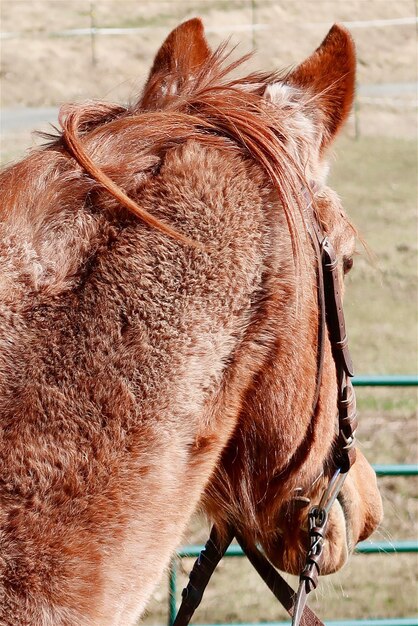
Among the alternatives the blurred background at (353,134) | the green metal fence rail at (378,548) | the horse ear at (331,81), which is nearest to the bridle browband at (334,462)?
the horse ear at (331,81)

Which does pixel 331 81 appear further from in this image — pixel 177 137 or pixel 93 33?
pixel 93 33

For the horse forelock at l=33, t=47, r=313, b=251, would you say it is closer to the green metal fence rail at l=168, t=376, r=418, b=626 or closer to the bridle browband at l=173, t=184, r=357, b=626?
the bridle browband at l=173, t=184, r=357, b=626

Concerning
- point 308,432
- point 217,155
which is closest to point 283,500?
point 308,432

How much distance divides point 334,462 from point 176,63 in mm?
1026

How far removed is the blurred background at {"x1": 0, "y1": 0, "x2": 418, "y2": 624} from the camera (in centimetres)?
491

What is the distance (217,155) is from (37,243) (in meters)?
0.38

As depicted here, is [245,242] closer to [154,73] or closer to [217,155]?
[217,155]

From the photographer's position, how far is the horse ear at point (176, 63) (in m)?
1.89

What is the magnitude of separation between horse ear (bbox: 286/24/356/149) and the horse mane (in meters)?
0.15

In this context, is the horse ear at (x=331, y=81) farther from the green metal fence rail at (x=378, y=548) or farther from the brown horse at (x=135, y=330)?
the green metal fence rail at (x=378, y=548)

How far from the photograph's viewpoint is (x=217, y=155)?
5.42 feet

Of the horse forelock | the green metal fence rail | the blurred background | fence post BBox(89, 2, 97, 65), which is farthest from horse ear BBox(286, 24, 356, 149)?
fence post BBox(89, 2, 97, 65)

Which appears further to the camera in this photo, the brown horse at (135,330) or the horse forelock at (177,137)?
the horse forelock at (177,137)

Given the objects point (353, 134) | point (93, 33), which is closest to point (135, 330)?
point (353, 134)
